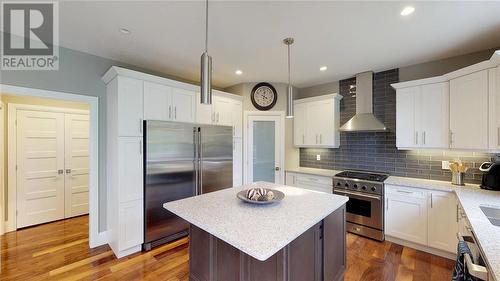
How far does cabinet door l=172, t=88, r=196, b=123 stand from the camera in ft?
9.97

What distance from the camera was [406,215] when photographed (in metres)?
2.82

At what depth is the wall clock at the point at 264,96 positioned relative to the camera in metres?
4.04

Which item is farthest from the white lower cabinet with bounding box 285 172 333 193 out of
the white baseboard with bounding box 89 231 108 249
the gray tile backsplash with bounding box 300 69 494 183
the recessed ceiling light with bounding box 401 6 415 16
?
the white baseboard with bounding box 89 231 108 249

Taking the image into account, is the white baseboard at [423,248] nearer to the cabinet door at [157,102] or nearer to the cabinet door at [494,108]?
the cabinet door at [494,108]

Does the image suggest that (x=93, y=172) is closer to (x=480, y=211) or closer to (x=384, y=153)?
(x=480, y=211)

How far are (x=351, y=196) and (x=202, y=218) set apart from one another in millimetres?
2576

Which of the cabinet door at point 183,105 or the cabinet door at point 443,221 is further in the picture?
the cabinet door at point 183,105

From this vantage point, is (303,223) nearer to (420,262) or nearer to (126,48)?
(420,262)

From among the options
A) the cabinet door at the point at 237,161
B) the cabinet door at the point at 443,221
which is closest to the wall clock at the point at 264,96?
the cabinet door at the point at 237,161

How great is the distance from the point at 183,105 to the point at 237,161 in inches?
56.3

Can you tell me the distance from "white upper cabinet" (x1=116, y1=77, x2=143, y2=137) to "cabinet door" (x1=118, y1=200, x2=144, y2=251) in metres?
0.92

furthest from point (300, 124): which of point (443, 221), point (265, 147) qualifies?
point (443, 221)

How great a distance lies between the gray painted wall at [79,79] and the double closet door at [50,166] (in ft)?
5.18

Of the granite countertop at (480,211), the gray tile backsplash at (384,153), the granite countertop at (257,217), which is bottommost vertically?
the granite countertop at (480,211)
